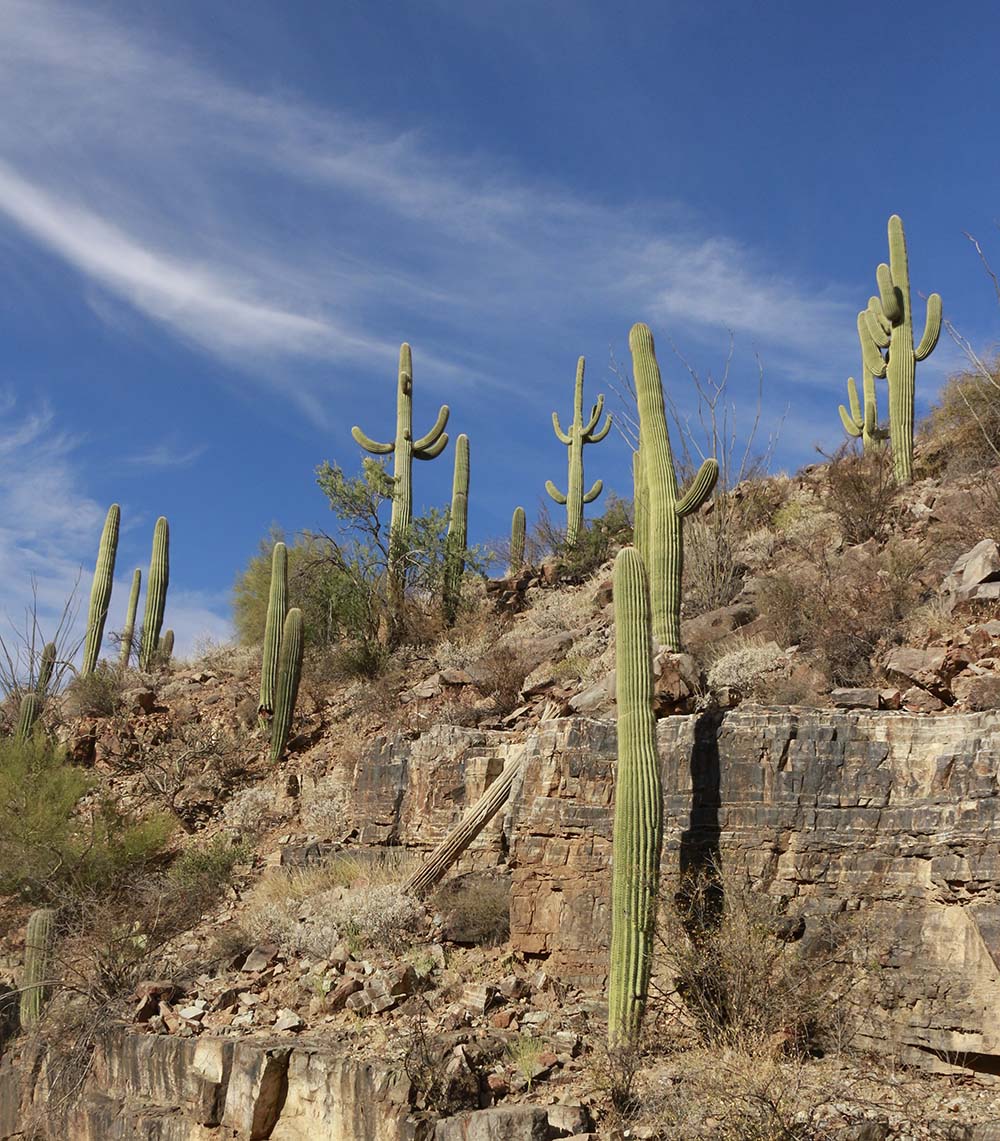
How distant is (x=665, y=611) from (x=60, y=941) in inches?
313

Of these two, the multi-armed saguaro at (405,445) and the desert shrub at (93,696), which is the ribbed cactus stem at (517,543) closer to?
the multi-armed saguaro at (405,445)

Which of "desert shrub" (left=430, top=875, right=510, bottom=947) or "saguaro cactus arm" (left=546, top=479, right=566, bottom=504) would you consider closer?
"desert shrub" (left=430, top=875, right=510, bottom=947)

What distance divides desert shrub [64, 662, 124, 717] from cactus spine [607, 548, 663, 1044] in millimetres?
11784

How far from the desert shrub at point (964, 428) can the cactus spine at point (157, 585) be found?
15.3 m

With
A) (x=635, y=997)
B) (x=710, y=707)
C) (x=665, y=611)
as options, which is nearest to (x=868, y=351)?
(x=665, y=611)

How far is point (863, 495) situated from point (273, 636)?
9.68m

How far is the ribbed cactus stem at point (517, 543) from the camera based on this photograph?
2200 cm

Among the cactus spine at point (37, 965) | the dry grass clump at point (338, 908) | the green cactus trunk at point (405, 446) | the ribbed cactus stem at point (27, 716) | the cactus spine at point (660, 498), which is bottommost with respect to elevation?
the cactus spine at point (37, 965)

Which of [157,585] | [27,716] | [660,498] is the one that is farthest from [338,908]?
[157,585]

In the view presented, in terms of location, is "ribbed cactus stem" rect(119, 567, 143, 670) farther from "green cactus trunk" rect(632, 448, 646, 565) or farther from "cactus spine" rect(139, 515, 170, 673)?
"green cactus trunk" rect(632, 448, 646, 565)

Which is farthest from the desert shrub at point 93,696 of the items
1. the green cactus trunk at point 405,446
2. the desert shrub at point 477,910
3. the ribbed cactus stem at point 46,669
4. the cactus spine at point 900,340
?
the cactus spine at point 900,340

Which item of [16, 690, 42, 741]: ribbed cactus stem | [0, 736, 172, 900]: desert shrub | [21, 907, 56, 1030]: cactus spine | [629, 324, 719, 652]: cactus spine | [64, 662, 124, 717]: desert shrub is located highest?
[629, 324, 719, 652]: cactus spine

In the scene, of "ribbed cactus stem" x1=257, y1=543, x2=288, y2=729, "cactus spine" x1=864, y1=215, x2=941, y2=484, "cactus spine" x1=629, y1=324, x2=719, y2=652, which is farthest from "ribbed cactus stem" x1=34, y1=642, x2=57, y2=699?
"cactus spine" x1=864, y1=215, x2=941, y2=484

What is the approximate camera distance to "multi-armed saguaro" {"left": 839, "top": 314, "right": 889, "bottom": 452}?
20.5 metres
